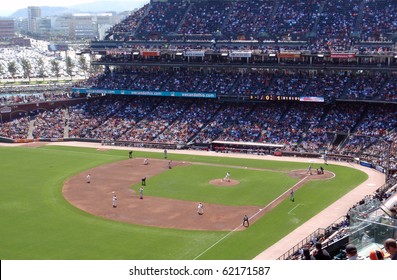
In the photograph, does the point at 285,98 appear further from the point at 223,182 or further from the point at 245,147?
the point at 223,182

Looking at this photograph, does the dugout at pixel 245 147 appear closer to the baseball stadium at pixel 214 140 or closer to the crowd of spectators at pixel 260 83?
the baseball stadium at pixel 214 140

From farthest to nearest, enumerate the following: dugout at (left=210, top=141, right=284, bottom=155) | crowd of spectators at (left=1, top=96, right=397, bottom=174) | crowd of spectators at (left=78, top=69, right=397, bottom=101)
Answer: crowd of spectators at (left=78, top=69, right=397, bottom=101) < dugout at (left=210, top=141, right=284, bottom=155) < crowd of spectators at (left=1, top=96, right=397, bottom=174)

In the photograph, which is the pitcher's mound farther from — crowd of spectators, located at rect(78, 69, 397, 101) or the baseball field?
crowd of spectators, located at rect(78, 69, 397, 101)

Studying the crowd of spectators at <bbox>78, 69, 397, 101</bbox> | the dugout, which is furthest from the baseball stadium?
the crowd of spectators at <bbox>78, 69, 397, 101</bbox>

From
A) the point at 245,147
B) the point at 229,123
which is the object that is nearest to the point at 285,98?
the point at 229,123
